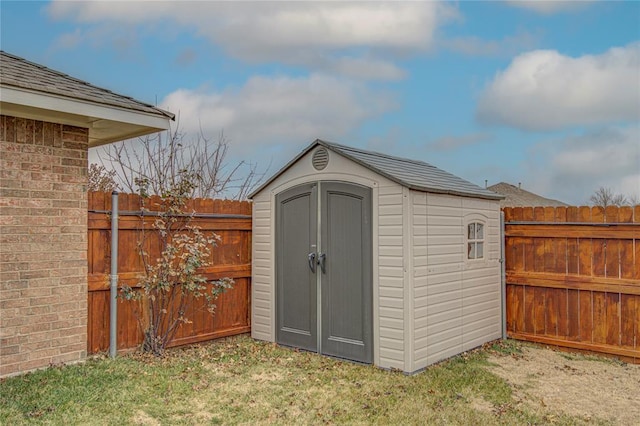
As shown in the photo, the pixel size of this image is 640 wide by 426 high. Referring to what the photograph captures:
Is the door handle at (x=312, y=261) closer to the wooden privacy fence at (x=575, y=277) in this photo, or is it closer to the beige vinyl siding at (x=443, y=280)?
the beige vinyl siding at (x=443, y=280)

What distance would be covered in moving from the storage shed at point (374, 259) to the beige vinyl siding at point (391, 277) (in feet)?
0.03

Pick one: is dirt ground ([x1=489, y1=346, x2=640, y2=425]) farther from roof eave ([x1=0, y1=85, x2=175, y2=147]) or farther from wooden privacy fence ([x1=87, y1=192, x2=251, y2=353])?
roof eave ([x1=0, y1=85, x2=175, y2=147])

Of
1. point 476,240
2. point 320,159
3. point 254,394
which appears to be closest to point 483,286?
point 476,240

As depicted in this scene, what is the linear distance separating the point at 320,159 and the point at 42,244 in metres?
2.96

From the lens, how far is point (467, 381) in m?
4.42

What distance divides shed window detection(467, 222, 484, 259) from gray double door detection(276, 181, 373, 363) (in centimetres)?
157

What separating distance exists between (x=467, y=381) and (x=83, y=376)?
3533 mm

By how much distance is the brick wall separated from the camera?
4.07m

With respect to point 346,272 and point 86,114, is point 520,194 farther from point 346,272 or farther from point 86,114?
point 86,114

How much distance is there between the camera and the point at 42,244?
14.0ft

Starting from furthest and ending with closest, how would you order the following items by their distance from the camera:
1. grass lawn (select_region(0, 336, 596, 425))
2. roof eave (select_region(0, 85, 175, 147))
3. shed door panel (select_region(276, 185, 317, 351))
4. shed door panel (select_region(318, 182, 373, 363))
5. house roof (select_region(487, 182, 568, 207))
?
house roof (select_region(487, 182, 568, 207)), shed door panel (select_region(276, 185, 317, 351)), shed door panel (select_region(318, 182, 373, 363)), roof eave (select_region(0, 85, 175, 147)), grass lawn (select_region(0, 336, 596, 425))

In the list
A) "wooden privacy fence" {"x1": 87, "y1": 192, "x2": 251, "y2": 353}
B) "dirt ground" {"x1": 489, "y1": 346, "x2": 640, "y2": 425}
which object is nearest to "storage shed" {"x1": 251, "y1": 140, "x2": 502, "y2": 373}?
"wooden privacy fence" {"x1": 87, "y1": 192, "x2": 251, "y2": 353}

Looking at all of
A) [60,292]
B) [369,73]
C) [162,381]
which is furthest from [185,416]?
[369,73]

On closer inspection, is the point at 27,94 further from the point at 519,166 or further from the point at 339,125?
the point at 519,166
